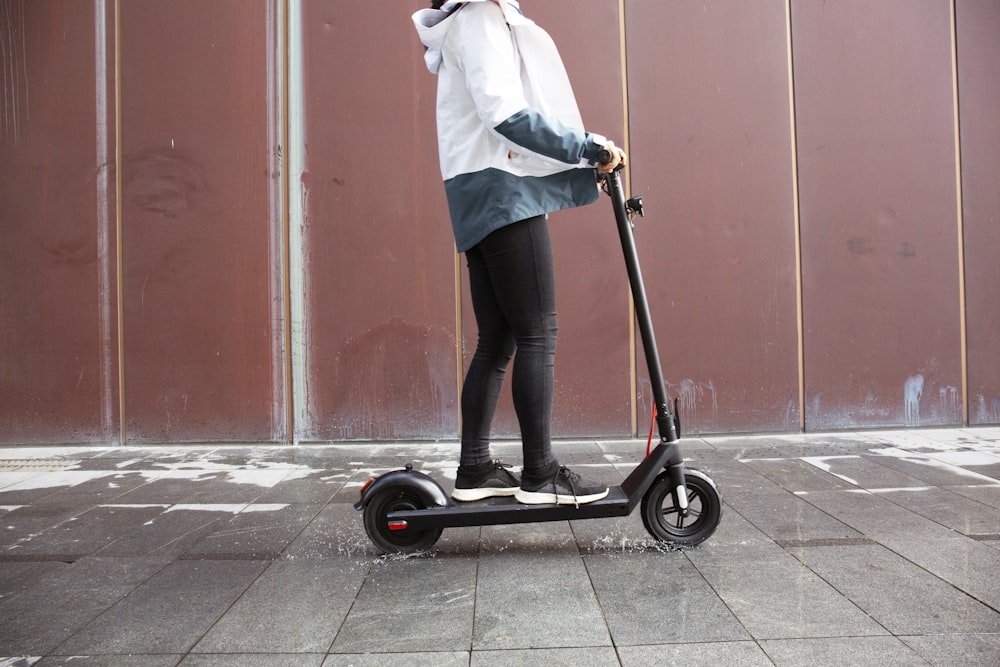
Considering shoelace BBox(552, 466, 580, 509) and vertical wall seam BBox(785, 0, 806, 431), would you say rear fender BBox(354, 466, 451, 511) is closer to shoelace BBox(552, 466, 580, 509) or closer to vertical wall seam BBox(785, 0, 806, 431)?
shoelace BBox(552, 466, 580, 509)

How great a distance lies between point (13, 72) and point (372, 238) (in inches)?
111

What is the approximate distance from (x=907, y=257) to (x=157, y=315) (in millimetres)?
5346

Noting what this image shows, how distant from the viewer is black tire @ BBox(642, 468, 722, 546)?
2361 mm

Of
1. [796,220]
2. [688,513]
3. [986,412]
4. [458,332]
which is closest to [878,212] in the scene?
[796,220]

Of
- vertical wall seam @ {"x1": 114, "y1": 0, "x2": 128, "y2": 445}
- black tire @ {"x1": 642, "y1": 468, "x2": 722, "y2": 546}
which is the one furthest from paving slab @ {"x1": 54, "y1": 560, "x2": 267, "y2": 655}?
vertical wall seam @ {"x1": 114, "y1": 0, "x2": 128, "y2": 445}

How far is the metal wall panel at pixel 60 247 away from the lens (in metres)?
4.69

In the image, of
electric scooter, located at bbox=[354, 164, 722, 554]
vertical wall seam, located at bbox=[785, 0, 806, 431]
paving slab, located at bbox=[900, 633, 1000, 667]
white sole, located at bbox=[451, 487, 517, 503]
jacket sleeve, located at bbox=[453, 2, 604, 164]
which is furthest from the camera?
vertical wall seam, located at bbox=[785, 0, 806, 431]

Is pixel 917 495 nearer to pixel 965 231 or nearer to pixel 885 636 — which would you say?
pixel 885 636

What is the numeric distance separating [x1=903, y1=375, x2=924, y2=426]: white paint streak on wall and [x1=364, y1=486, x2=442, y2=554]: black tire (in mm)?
3964

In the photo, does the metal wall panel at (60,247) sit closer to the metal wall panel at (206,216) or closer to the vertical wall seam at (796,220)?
the metal wall panel at (206,216)

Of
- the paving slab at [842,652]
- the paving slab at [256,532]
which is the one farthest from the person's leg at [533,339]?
the paving slab at [256,532]

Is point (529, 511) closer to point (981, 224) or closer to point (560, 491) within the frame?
point (560, 491)

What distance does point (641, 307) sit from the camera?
241 centimetres

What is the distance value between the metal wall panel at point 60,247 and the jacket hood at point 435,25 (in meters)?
3.32
